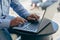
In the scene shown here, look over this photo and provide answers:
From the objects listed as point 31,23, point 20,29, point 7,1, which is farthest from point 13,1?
point 20,29

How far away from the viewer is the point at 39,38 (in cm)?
110

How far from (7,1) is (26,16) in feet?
0.68

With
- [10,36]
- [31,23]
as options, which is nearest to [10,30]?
[10,36]

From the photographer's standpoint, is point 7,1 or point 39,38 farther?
point 7,1

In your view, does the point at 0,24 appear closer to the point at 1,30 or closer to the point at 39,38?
the point at 1,30

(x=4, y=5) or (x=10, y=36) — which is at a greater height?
(x=4, y=5)

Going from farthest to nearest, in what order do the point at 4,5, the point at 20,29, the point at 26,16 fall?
the point at 26,16 < the point at 4,5 < the point at 20,29

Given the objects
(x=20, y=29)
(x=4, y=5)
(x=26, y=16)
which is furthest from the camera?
(x=26, y=16)

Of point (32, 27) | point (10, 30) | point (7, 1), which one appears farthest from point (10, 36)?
point (7, 1)

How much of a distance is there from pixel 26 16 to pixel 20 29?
292mm

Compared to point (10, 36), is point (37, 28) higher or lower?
higher

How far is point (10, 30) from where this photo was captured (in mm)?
1139

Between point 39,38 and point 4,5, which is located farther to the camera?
point 4,5

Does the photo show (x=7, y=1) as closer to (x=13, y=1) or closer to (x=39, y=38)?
(x=13, y=1)
